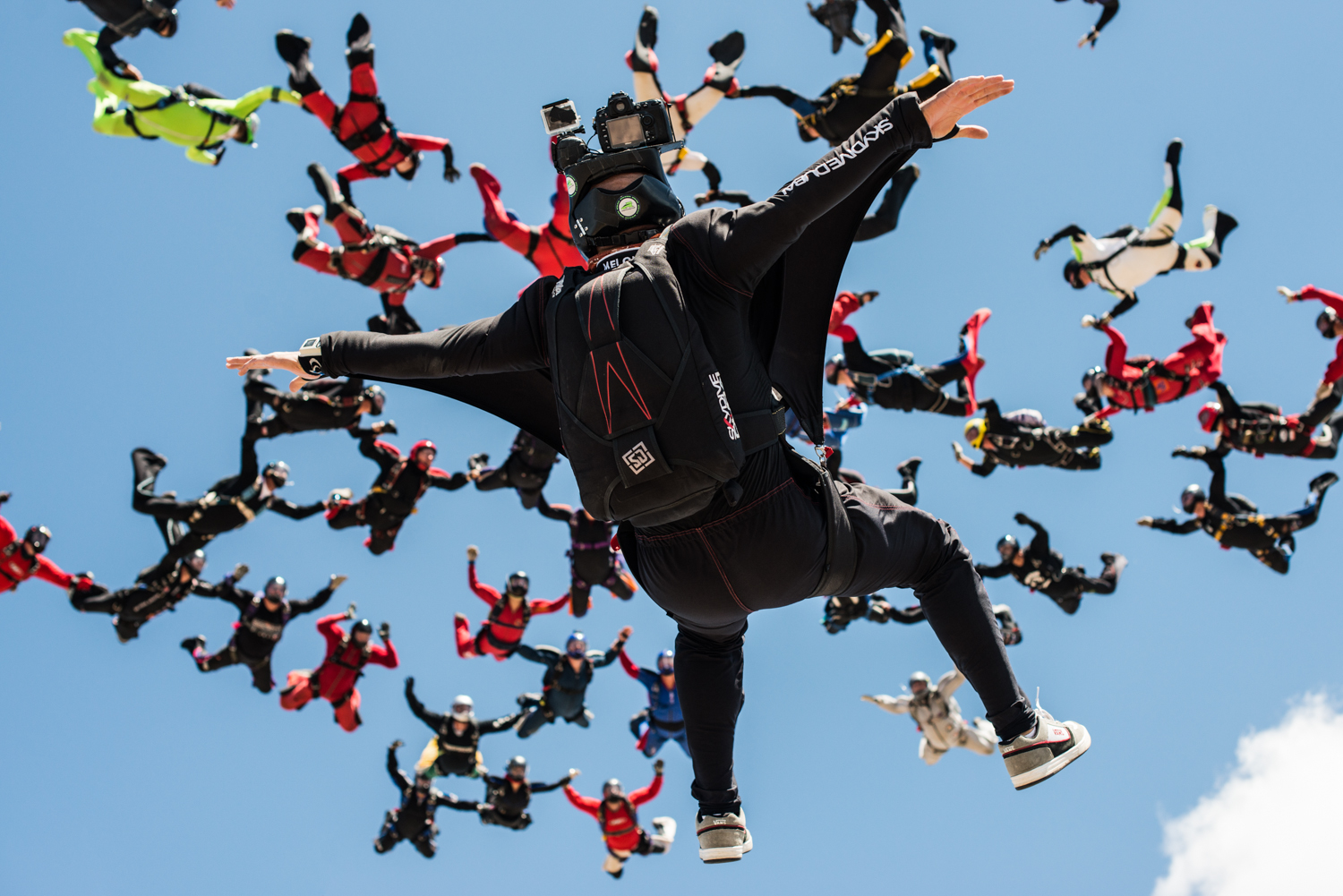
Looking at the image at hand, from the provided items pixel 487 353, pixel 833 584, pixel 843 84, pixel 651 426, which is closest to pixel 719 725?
pixel 833 584

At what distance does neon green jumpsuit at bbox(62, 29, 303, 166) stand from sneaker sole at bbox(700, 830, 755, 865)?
11.4m

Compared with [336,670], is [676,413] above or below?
below

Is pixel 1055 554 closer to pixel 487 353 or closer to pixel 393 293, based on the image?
pixel 393 293

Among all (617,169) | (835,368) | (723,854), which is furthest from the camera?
(835,368)

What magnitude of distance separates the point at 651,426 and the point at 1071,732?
1.89 meters

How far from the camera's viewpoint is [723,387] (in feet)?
11.6

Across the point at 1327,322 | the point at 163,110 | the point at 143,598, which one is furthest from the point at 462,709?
the point at 1327,322

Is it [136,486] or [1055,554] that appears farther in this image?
[1055,554]

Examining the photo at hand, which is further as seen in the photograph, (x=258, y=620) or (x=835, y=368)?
(x=258, y=620)

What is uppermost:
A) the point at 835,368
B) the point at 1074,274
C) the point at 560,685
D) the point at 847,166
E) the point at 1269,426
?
the point at 1074,274

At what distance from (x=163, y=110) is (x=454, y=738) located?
31.1 feet

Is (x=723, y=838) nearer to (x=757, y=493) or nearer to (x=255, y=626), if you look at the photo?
(x=757, y=493)

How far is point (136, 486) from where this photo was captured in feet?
45.0

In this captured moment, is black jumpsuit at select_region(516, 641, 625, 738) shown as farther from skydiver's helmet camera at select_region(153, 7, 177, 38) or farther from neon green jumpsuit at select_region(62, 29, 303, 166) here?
skydiver's helmet camera at select_region(153, 7, 177, 38)
